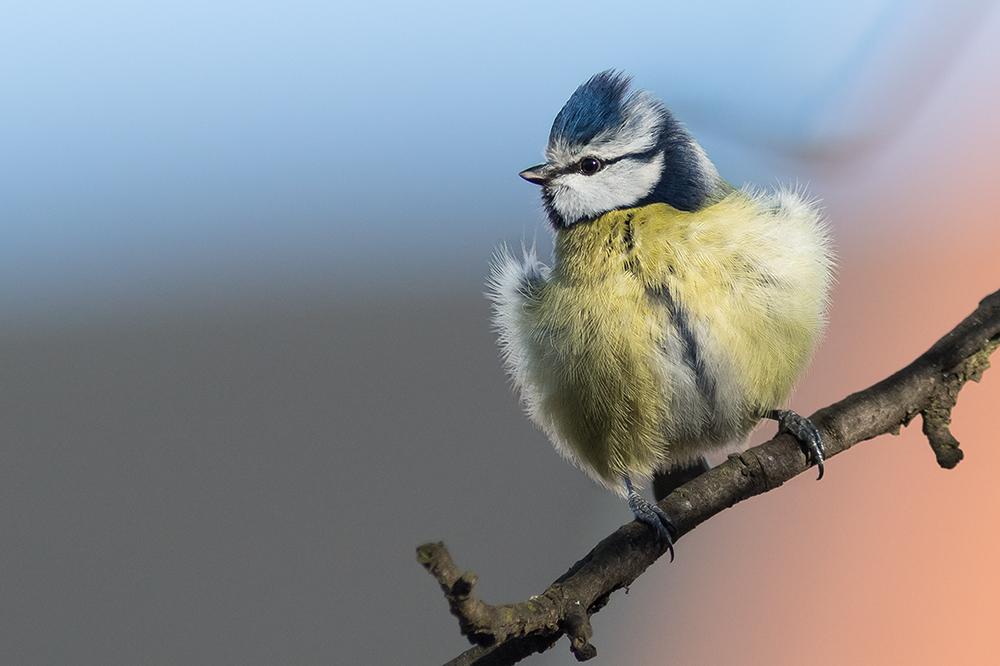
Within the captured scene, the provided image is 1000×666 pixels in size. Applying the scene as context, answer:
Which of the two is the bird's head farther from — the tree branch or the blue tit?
the tree branch

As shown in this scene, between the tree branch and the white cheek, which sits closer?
the tree branch

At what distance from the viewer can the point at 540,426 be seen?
674mm

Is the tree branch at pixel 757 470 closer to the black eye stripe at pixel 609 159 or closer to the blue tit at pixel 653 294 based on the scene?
the blue tit at pixel 653 294

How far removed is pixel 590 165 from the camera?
62 centimetres

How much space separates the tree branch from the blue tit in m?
0.03

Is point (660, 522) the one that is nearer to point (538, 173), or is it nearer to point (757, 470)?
point (757, 470)

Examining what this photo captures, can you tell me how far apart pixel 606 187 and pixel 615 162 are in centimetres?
2

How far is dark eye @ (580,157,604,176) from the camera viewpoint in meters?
0.62

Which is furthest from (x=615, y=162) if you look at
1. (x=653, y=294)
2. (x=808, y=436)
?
(x=808, y=436)

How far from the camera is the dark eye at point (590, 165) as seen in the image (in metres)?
0.62

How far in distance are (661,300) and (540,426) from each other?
164 mm

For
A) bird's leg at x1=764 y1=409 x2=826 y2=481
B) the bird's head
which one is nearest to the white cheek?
the bird's head

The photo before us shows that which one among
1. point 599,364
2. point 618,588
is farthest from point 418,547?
point 599,364

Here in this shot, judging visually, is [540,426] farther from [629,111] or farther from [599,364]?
[629,111]
